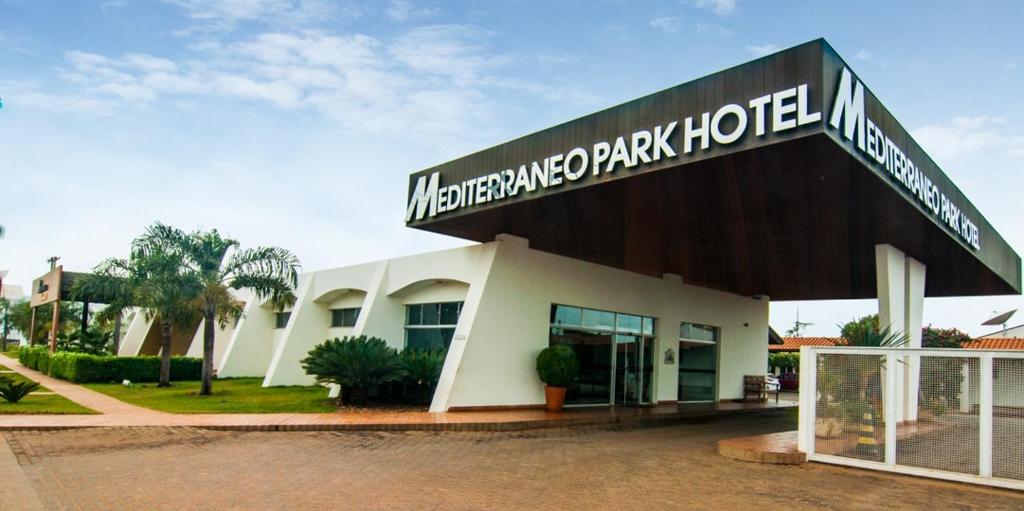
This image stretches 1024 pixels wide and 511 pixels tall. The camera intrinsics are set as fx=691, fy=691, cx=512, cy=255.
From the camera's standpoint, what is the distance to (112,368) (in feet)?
75.2

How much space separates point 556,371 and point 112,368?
15708 millimetres

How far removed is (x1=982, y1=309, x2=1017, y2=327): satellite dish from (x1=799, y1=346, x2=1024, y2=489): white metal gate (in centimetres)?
4595

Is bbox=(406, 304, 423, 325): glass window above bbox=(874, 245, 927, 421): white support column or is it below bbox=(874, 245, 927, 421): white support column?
below

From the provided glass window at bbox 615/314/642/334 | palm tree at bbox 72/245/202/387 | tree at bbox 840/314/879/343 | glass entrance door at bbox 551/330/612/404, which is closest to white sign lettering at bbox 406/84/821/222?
tree at bbox 840/314/879/343

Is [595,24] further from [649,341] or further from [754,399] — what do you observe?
[754,399]

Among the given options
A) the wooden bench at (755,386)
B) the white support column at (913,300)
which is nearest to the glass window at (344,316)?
the wooden bench at (755,386)

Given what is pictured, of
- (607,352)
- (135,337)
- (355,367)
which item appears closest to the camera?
(355,367)

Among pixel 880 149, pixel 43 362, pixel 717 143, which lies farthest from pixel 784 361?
pixel 43 362

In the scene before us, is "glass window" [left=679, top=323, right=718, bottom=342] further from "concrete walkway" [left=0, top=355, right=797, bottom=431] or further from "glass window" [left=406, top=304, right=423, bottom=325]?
"glass window" [left=406, top=304, right=423, bottom=325]

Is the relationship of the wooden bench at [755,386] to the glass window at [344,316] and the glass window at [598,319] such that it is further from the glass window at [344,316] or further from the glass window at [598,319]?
the glass window at [344,316]

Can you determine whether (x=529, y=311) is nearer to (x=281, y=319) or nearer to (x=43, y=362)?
(x=281, y=319)

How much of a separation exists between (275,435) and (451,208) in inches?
228

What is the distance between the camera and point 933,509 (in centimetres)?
757

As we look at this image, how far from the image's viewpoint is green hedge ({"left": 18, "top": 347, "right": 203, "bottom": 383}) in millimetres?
22406
